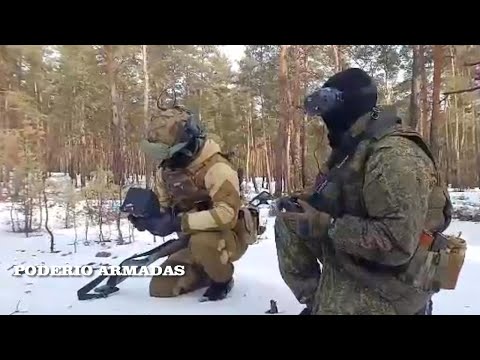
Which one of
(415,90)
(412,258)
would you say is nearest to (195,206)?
(412,258)

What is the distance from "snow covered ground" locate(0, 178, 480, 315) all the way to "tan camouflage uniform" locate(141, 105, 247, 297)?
0.05 m

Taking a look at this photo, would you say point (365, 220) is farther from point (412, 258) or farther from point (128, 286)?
point (128, 286)

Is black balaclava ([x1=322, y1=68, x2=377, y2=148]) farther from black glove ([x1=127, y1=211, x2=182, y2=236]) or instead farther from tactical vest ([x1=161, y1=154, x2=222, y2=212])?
black glove ([x1=127, y1=211, x2=182, y2=236])

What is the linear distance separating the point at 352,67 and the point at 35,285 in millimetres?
1542

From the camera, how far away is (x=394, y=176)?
6.10ft

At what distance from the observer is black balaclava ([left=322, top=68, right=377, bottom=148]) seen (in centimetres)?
208

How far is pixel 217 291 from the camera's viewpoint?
237cm

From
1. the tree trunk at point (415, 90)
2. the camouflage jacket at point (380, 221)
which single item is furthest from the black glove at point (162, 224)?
the tree trunk at point (415, 90)

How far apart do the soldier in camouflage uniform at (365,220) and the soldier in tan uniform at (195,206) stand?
0.22 m

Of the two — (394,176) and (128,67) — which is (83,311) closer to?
(128,67)

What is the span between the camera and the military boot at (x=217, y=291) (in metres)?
2.37

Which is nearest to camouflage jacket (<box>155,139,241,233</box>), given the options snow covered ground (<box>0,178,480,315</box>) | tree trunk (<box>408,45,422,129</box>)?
snow covered ground (<box>0,178,480,315</box>)

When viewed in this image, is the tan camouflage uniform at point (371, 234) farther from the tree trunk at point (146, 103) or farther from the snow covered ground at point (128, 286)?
the tree trunk at point (146, 103)

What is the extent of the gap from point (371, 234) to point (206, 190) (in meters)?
0.70
